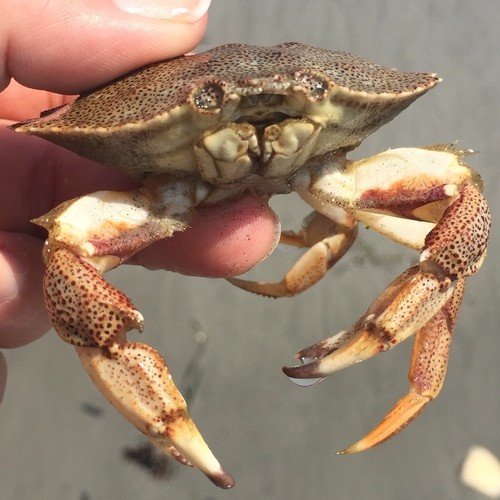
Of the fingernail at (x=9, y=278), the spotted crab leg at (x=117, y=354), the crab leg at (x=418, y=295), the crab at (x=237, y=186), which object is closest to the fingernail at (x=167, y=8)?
the crab at (x=237, y=186)

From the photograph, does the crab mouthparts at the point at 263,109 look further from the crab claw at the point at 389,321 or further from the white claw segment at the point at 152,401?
the white claw segment at the point at 152,401

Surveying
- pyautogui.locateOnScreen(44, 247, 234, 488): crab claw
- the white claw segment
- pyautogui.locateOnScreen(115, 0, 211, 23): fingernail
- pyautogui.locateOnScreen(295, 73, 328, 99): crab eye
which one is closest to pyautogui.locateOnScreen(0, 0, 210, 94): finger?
pyautogui.locateOnScreen(115, 0, 211, 23): fingernail

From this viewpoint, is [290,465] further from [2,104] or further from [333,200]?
[2,104]

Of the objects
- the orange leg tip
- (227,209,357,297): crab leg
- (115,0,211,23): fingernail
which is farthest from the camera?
(227,209,357,297): crab leg

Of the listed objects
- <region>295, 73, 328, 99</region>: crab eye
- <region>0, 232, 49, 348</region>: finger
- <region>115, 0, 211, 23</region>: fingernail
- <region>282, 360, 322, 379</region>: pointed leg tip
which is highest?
<region>295, 73, 328, 99</region>: crab eye

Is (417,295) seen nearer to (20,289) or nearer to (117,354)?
(117,354)

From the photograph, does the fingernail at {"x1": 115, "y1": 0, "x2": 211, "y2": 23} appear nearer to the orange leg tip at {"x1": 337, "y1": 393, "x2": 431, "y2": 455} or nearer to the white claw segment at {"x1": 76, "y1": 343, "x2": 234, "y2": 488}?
the white claw segment at {"x1": 76, "y1": 343, "x2": 234, "y2": 488}
